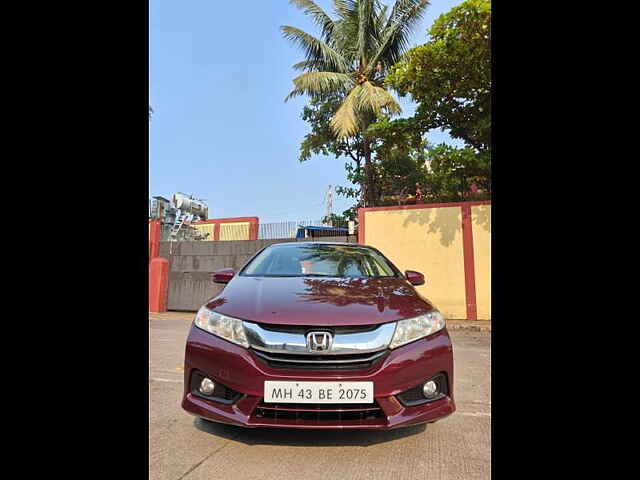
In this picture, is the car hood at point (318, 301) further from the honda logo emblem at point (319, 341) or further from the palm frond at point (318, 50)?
the palm frond at point (318, 50)

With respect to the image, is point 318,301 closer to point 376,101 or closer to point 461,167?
point 461,167

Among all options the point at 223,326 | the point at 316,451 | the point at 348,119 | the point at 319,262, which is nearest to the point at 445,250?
the point at 348,119

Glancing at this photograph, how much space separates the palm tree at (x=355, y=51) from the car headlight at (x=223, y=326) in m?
10.3

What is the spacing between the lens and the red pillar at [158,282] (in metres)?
9.68

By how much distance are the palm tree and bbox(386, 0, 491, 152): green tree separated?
3519 millimetres

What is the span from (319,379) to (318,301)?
477 mm

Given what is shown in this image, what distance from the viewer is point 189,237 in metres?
10.9

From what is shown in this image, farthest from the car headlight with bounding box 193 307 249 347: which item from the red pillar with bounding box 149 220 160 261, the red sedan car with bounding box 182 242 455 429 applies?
the red pillar with bounding box 149 220 160 261

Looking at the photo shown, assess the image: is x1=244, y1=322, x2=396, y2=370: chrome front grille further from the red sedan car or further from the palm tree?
the palm tree

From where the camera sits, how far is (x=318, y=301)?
229 cm

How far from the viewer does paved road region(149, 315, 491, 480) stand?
1.96 meters
